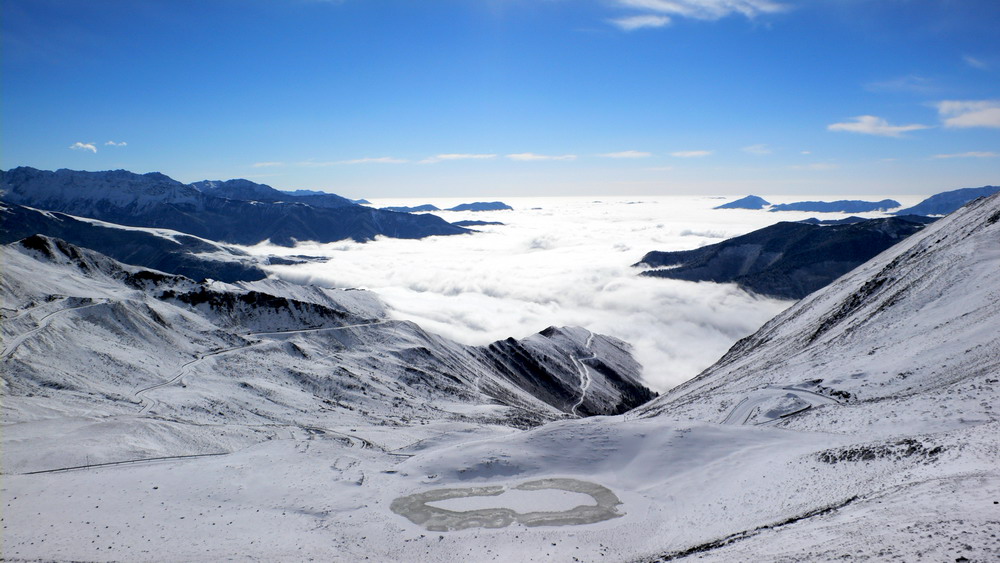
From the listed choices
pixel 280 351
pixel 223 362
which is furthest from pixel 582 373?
pixel 223 362

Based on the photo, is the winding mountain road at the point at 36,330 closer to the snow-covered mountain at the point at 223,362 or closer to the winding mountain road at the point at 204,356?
the snow-covered mountain at the point at 223,362

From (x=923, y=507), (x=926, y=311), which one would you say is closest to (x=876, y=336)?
(x=926, y=311)

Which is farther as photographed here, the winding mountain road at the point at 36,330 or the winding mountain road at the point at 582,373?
the winding mountain road at the point at 582,373

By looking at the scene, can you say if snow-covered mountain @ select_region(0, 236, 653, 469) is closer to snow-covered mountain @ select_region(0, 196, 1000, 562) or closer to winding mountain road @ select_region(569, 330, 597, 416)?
snow-covered mountain @ select_region(0, 196, 1000, 562)

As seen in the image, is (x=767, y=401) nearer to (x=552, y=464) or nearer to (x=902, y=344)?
(x=902, y=344)

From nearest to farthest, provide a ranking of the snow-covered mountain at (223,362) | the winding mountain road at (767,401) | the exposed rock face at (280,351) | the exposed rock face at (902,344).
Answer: the exposed rock face at (902,344) < the winding mountain road at (767,401) < the snow-covered mountain at (223,362) < the exposed rock face at (280,351)

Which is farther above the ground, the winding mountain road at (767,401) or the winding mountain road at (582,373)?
the winding mountain road at (767,401)

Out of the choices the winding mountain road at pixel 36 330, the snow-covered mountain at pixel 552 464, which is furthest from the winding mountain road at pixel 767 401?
the winding mountain road at pixel 36 330

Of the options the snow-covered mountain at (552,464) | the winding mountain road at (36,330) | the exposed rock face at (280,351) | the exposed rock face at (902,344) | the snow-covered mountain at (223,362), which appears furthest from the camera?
the exposed rock face at (280,351)
